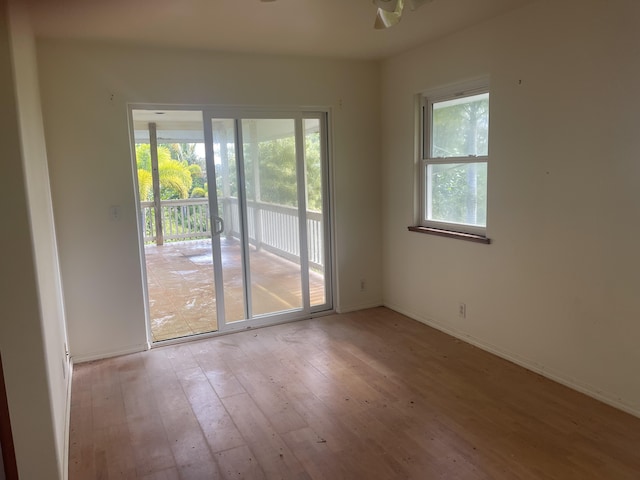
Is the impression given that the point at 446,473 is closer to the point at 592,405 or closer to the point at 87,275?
the point at 592,405

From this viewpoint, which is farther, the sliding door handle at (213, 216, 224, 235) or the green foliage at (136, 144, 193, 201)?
the green foliage at (136, 144, 193, 201)

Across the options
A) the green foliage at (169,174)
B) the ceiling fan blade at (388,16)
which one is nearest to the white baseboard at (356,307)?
the ceiling fan blade at (388,16)

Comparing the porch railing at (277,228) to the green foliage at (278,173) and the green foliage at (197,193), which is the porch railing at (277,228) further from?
the green foliage at (197,193)

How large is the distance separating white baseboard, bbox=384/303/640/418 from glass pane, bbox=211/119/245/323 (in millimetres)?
1648

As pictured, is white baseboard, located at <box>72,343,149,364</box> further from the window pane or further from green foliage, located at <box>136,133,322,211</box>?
the window pane

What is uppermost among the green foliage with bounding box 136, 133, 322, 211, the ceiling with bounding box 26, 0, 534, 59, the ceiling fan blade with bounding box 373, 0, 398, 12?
the ceiling with bounding box 26, 0, 534, 59

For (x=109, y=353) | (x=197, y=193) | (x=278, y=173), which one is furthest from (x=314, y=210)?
(x=197, y=193)

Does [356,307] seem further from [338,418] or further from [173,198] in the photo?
[173,198]

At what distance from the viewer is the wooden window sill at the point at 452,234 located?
3.52 meters

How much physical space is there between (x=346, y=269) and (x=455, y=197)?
1.27 metres

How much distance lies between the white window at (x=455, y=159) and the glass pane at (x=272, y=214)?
117 centimetres

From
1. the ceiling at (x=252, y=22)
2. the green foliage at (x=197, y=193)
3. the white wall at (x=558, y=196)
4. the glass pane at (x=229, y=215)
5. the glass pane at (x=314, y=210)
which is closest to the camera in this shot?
the white wall at (x=558, y=196)

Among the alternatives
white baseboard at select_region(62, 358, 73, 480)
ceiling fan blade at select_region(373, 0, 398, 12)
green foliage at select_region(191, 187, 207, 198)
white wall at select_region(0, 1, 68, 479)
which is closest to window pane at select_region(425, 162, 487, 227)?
Answer: ceiling fan blade at select_region(373, 0, 398, 12)

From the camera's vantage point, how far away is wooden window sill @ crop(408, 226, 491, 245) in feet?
11.5
